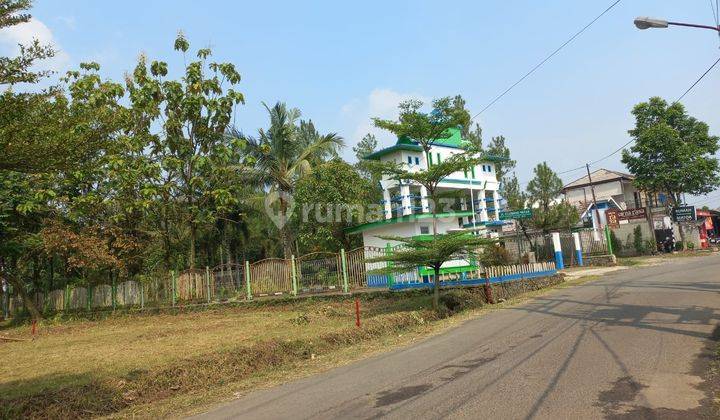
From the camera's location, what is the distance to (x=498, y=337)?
32.8 ft

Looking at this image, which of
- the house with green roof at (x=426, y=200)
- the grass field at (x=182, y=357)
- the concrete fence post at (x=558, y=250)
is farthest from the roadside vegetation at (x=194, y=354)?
the concrete fence post at (x=558, y=250)

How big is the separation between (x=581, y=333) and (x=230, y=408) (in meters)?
6.29

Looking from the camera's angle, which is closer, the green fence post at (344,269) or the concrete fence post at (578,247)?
the green fence post at (344,269)

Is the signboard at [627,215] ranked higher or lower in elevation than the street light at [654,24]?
lower

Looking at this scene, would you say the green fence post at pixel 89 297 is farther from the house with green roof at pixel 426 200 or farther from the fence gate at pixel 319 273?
the house with green roof at pixel 426 200

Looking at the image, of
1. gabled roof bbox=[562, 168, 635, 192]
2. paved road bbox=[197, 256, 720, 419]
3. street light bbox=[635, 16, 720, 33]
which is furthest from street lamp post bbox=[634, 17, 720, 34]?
gabled roof bbox=[562, 168, 635, 192]

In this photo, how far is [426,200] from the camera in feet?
94.3

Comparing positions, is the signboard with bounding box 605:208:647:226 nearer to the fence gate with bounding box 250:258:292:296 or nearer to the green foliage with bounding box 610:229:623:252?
the green foliage with bounding box 610:229:623:252

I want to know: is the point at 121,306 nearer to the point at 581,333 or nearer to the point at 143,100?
the point at 143,100

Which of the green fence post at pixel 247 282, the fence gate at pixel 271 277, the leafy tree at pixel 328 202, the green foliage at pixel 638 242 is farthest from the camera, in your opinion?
the green foliage at pixel 638 242

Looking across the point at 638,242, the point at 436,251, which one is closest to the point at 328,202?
the point at 436,251

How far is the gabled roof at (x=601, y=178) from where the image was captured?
1934 inches

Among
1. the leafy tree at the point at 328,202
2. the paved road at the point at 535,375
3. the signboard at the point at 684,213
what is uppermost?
the leafy tree at the point at 328,202

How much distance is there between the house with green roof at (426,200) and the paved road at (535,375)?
487 inches
